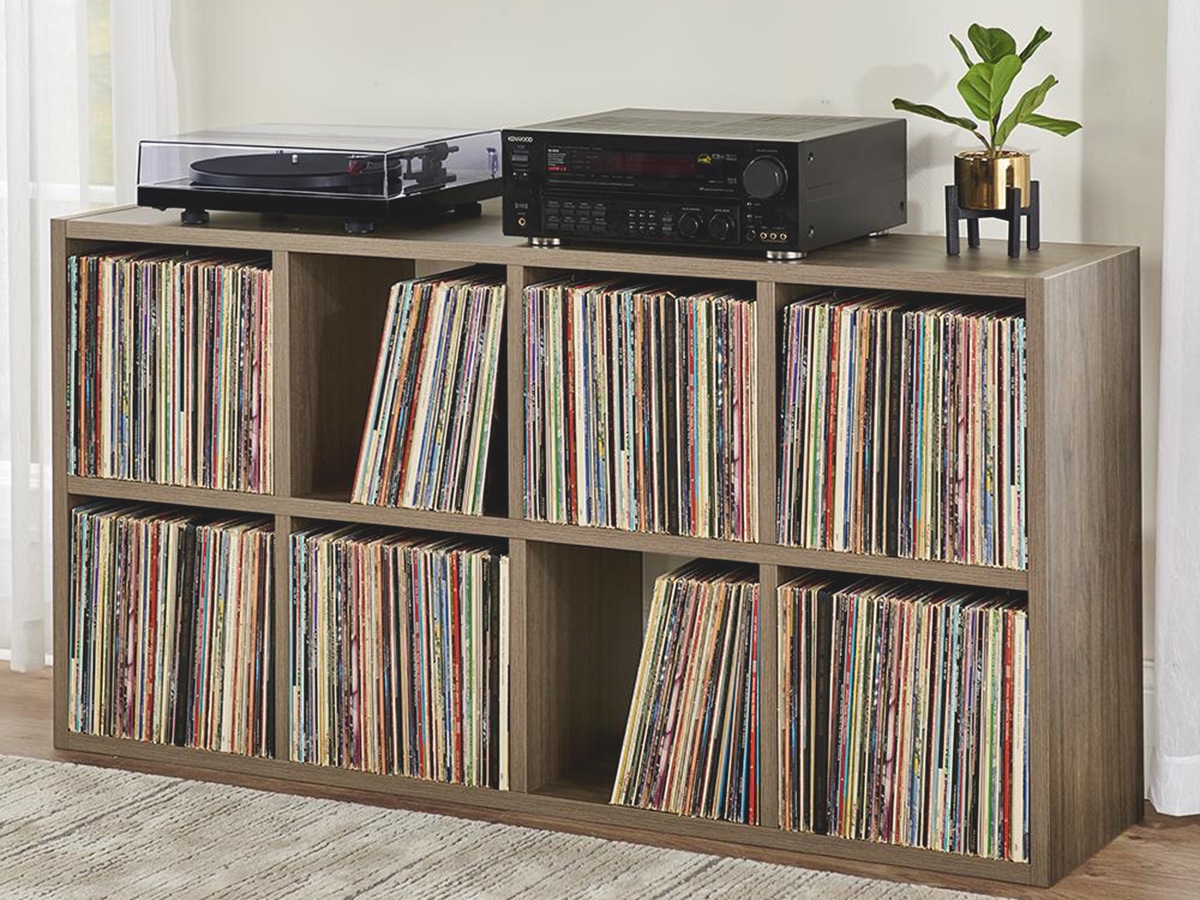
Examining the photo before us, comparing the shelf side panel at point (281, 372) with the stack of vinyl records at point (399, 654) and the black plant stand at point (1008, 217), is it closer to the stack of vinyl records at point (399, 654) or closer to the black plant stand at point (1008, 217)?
the stack of vinyl records at point (399, 654)

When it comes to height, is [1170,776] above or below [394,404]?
below

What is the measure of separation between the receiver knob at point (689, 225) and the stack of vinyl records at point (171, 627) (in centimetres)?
74

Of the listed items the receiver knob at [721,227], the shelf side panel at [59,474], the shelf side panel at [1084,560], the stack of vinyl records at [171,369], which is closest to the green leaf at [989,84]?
the shelf side panel at [1084,560]

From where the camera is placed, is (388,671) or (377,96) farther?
(377,96)

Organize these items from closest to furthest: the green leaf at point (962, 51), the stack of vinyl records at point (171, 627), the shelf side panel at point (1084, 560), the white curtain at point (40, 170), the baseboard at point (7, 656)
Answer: the shelf side panel at point (1084, 560) → the green leaf at point (962, 51) → the stack of vinyl records at point (171, 627) → the white curtain at point (40, 170) → the baseboard at point (7, 656)

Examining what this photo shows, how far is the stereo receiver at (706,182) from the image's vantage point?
237 centimetres

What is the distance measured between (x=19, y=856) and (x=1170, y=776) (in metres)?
1.45

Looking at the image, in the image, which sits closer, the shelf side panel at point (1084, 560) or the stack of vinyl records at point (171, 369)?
the shelf side panel at point (1084, 560)

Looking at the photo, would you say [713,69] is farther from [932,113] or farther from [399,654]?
[399,654]

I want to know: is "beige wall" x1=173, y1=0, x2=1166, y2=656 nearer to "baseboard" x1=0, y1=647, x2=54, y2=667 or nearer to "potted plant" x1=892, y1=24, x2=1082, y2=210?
"potted plant" x1=892, y1=24, x2=1082, y2=210

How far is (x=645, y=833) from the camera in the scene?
256 centimetres

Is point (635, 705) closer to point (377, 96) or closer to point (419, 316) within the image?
point (419, 316)

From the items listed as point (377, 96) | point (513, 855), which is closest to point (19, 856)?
point (513, 855)

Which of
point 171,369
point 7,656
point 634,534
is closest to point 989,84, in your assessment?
point 634,534
